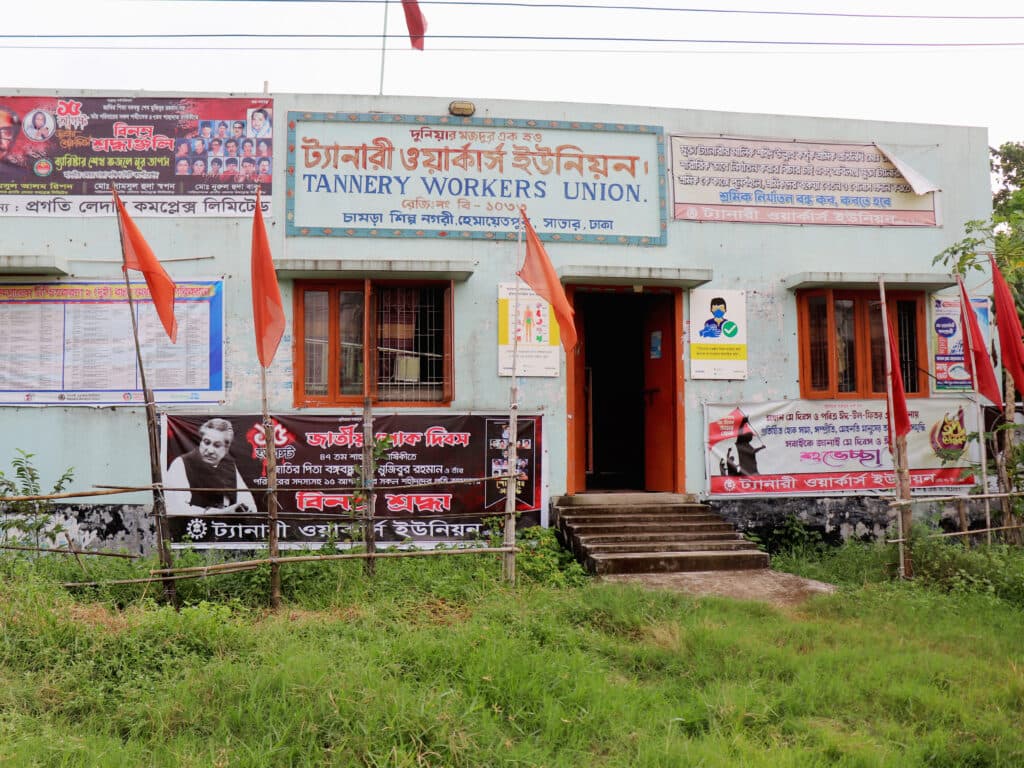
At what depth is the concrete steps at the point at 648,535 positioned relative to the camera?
21.9ft

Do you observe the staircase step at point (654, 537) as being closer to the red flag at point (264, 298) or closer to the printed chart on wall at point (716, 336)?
the printed chart on wall at point (716, 336)

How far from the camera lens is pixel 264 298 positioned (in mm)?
5574

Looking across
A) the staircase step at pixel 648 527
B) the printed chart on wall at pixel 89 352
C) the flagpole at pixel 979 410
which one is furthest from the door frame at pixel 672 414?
the printed chart on wall at pixel 89 352

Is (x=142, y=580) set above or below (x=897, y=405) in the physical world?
below

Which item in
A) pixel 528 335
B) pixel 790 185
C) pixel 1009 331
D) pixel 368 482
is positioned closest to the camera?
pixel 368 482

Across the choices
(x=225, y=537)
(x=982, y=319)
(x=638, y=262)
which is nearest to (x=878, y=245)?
(x=982, y=319)

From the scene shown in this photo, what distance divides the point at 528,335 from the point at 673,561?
102 inches

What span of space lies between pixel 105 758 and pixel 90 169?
5.93m

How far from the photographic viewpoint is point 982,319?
8180 mm

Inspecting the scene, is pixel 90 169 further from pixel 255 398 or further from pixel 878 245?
pixel 878 245

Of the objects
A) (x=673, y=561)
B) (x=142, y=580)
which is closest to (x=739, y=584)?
(x=673, y=561)

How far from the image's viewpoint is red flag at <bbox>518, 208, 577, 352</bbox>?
238 inches

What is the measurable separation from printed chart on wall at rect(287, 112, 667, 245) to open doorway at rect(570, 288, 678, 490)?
86 cm

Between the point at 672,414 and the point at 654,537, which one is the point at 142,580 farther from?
the point at 672,414
